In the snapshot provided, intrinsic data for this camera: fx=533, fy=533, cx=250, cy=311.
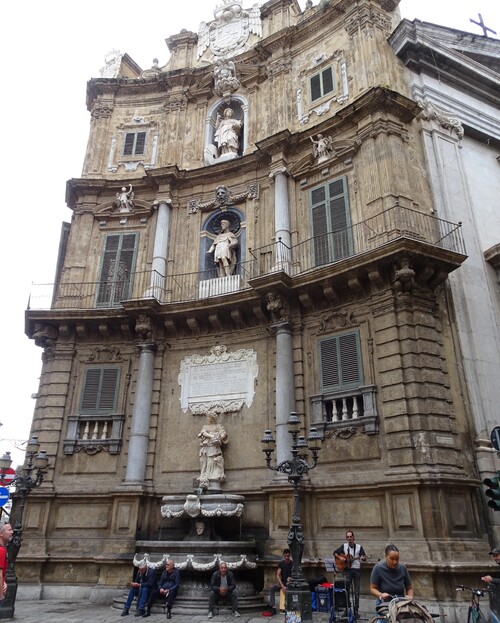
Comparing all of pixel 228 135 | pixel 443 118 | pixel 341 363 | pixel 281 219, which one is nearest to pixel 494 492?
pixel 341 363

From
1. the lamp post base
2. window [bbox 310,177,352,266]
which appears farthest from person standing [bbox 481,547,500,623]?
window [bbox 310,177,352,266]

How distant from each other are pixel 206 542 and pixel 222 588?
3.85 ft

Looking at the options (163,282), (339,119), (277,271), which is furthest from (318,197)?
(163,282)

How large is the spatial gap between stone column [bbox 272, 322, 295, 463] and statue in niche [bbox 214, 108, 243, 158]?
24.9ft

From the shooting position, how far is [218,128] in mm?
19391

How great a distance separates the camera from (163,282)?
16828mm

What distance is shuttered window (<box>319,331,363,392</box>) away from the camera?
42.9 ft

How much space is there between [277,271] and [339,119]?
5452 mm

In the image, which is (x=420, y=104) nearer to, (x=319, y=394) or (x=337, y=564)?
(x=319, y=394)

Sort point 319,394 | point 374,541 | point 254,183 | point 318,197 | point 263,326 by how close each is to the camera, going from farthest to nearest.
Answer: point 254,183
point 318,197
point 263,326
point 319,394
point 374,541

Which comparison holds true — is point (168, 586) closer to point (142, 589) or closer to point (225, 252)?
point (142, 589)

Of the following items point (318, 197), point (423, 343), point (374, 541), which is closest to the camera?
point (374, 541)

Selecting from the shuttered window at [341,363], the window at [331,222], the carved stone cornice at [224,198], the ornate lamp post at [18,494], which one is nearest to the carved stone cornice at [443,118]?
the window at [331,222]

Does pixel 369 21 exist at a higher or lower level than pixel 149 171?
higher
